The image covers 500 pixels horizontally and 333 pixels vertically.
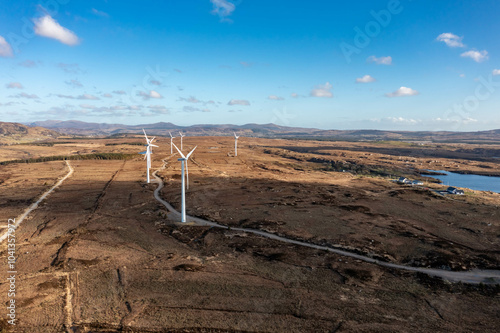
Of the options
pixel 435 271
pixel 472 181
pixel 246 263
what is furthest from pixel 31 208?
pixel 472 181

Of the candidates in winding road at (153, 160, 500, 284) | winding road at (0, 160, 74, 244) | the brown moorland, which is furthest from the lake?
winding road at (0, 160, 74, 244)

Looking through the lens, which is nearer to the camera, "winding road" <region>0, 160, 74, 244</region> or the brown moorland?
the brown moorland

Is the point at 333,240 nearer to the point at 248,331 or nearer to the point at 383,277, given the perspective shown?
the point at 383,277

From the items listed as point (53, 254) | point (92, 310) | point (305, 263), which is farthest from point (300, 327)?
point (53, 254)

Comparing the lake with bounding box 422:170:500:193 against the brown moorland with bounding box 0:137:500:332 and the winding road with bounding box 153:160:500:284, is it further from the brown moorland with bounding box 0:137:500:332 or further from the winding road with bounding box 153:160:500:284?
the winding road with bounding box 153:160:500:284

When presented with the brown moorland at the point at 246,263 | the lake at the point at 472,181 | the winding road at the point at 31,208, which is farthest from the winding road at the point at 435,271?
the lake at the point at 472,181

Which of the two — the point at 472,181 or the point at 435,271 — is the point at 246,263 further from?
the point at 472,181

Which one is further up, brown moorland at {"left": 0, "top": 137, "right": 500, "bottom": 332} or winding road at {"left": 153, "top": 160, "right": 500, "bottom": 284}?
brown moorland at {"left": 0, "top": 137, "right": 500, "bottom": 332}

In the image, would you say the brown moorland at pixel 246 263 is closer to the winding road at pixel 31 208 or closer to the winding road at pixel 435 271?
the winding road at pixel 31 208

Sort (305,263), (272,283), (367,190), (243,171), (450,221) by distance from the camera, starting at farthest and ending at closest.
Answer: (243,171) < (367,190) < (450,221) < (305,263) < (272,283)
